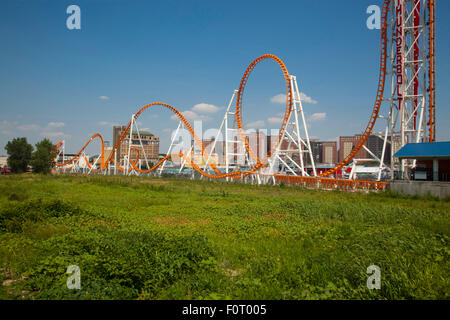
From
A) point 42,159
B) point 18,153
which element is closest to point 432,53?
point 42,159

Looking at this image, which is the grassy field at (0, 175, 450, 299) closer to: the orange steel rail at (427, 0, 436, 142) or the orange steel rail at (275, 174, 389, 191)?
the orange steel rail at (275, 174, 389, 191)

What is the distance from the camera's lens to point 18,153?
45562 millimetres

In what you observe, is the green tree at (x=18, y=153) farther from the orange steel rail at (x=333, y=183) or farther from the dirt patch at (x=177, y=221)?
the dirt patch at (x=177, y=221)

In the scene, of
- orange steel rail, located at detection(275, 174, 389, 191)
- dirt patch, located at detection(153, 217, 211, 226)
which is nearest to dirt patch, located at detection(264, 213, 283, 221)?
dirt patch, located at detection(153, 217, 211, 226)

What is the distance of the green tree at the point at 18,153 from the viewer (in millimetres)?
45094

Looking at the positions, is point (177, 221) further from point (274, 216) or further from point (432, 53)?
point (432, 53)

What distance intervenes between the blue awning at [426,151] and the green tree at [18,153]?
49140 mm

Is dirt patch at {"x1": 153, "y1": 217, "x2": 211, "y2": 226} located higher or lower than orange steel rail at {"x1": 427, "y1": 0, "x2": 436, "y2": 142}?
lower

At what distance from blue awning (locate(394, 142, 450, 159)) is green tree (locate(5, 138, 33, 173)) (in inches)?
1935

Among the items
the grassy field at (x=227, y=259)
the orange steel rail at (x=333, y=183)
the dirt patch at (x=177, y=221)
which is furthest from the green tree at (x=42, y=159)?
the dirt patch at (x=177, y=221)

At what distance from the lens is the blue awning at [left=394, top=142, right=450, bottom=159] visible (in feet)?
53.0
